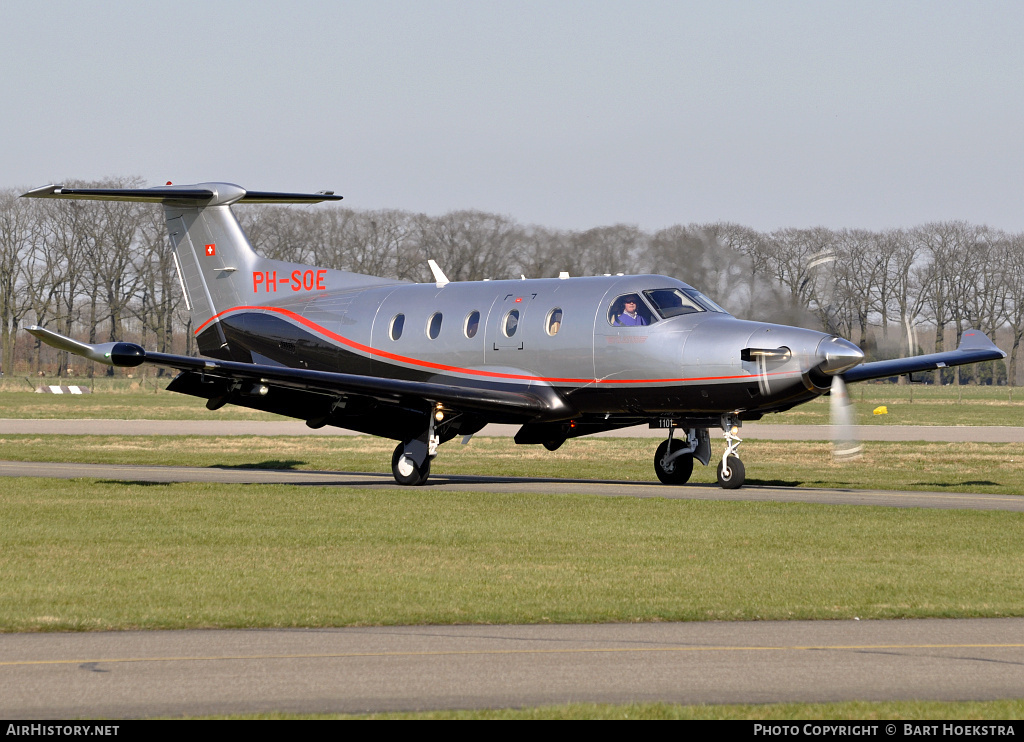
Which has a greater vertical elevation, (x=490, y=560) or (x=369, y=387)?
(x=369, y=387)

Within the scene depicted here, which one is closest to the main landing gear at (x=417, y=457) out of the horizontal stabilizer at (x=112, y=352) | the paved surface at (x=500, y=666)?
the horizontal stabilizer at (x=112, y=352)

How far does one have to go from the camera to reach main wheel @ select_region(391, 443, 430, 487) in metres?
23.5

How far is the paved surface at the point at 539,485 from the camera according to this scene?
65.4ft

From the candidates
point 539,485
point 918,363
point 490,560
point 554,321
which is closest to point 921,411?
point 918,363

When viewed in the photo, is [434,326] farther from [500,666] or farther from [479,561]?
[500,666]

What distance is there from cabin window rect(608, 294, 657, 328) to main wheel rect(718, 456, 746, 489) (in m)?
3.06

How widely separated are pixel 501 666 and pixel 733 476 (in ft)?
47.1

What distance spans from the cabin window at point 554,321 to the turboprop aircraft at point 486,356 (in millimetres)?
24

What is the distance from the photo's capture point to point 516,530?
16047mm

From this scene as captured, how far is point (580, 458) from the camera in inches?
1235

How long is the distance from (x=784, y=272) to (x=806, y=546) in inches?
511

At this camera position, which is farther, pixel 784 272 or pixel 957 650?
pixel 784 272

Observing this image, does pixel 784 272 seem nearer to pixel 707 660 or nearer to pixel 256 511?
pixel 256 511
